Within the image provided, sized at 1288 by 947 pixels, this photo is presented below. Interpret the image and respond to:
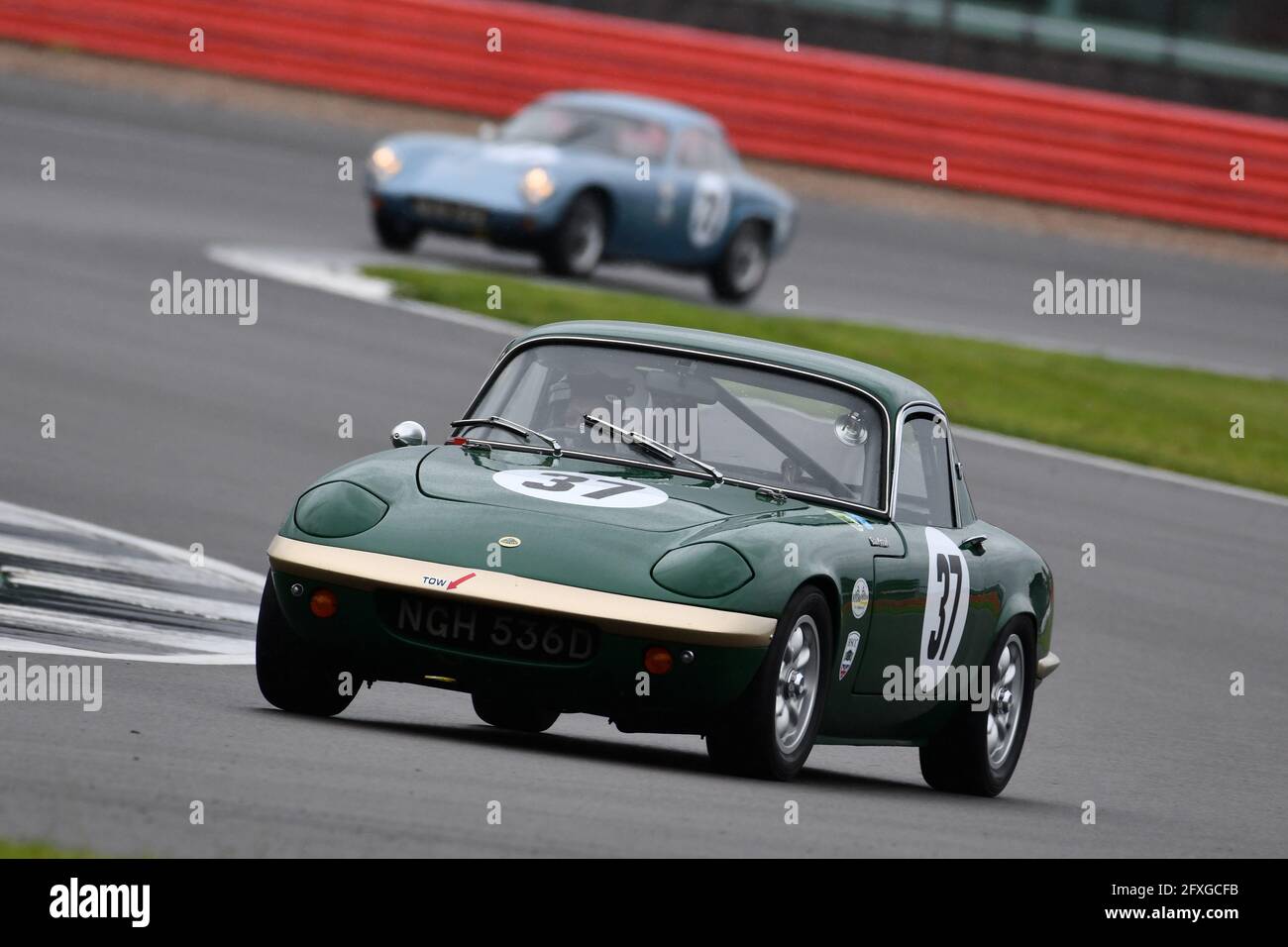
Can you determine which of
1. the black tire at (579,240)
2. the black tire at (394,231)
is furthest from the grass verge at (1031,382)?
the black tire at (394,231)

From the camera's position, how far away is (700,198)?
70.0 ft

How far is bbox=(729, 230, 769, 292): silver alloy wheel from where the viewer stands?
21.9m

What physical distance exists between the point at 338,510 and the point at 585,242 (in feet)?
45.1

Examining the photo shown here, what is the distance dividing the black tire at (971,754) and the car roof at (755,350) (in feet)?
3.06

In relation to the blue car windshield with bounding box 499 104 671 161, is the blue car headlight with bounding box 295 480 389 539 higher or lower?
lower

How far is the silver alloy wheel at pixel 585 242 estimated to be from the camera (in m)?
20.5

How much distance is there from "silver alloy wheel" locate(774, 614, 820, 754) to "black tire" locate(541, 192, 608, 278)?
1326 centimetres

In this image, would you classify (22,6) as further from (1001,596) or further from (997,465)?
(1001,596)

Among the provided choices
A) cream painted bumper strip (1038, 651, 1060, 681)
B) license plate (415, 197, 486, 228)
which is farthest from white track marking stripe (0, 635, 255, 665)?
license plate (415, 197, 486, 228)

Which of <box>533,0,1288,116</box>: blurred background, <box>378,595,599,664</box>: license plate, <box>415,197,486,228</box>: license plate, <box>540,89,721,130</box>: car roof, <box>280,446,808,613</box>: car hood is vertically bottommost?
<box>378,595,599,664</box>: license plate

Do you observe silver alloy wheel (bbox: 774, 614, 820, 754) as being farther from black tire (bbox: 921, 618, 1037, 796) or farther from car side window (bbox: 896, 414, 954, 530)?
black tire (bbox: 921, 618, 1037, 796)

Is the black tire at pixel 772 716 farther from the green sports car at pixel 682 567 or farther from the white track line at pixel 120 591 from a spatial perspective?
the white track line at pixel 120 591
